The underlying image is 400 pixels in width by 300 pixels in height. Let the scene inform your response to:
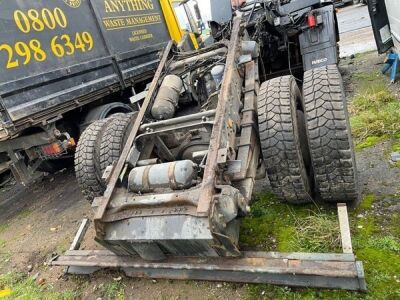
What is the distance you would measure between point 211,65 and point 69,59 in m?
2.15

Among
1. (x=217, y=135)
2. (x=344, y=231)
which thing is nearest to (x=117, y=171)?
(x=217, y=135)

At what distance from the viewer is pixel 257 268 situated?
233 cm

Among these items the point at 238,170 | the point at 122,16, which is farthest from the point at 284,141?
the point at 122,16

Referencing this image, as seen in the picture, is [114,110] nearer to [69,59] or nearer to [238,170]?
[69,59]

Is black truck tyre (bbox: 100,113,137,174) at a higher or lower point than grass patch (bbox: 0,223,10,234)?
higher

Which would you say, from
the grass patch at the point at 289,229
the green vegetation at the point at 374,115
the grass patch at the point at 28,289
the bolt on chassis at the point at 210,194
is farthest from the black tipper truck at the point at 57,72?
the green vegetation at the point at 374,115

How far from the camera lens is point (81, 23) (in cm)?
519

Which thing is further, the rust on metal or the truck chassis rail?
the rust on metal

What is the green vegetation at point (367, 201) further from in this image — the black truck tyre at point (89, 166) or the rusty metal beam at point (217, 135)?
the black truck tyre at point (89, 166)

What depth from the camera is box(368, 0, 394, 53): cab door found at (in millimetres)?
5914

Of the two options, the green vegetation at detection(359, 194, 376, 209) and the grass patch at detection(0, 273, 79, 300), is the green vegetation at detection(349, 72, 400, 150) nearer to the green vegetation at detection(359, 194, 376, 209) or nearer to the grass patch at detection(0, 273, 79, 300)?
the green vegetation at detection(359, 194, 376, 209)

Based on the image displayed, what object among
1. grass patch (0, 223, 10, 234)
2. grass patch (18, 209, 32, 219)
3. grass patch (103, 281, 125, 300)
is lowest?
grass patch (103, 281, 125, 300)

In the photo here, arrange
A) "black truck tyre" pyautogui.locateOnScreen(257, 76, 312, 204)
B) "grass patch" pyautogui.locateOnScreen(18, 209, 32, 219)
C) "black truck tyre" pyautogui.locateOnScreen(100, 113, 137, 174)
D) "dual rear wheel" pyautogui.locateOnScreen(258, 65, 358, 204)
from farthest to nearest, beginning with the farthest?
"grass patch" pyautogui.locateOnScreen(18, 209, 32, 219) < "black truck tyre" pyautogui.locateOnScreen(100, 113, 137, 174) < "black truck tyre" pyautogui.locateOnScreen(257, 76, 312, 204) < "dual rear wheel" pyautogui.locateOnScreen(258, 65, 358, 204)

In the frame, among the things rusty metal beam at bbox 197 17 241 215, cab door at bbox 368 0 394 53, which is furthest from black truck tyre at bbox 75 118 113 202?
cab door at bbox 368 0 394 53
